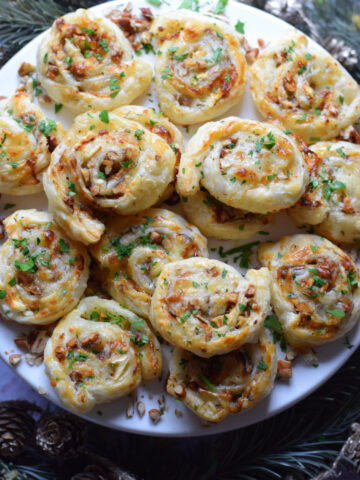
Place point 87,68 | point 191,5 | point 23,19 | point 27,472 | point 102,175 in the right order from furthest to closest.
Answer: point 23,19, point 191,5, point 27,472, point 87,68, point 102,175

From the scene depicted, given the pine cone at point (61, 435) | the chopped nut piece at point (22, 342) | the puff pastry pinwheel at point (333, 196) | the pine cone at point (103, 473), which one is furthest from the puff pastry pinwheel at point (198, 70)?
the pine cone at point (103, 473)

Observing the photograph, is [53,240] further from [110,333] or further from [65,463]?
[65,463]

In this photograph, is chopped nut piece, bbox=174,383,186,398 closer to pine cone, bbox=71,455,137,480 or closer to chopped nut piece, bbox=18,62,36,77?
pine cone, bbox=71,455,137,480

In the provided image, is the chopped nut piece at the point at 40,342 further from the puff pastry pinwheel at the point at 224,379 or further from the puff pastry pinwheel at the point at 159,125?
the puff pastry pinwheel at the point at 159,125

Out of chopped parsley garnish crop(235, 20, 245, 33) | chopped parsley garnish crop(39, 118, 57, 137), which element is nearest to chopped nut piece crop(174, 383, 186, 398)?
chopped parsley garnish crop(39, 118, 57, 137)

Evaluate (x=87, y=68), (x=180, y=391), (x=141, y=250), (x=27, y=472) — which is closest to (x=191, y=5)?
(x=87, y=68)

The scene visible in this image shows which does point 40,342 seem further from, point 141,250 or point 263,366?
point 263,366

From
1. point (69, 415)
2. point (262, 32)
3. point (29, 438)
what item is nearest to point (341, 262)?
point (262, 32)

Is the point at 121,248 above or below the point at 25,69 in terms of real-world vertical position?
below
